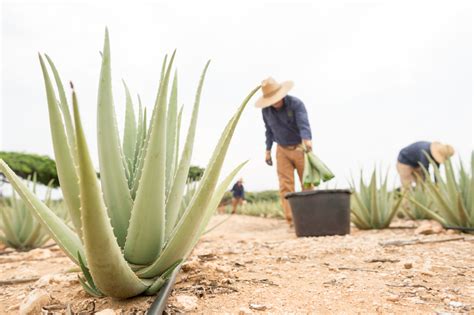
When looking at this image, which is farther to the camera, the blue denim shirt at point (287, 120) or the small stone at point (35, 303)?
the blue denim shirt at point (287, 120)

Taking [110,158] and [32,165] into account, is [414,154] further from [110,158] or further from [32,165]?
[32,165]

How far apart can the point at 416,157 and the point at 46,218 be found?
564 centimetres

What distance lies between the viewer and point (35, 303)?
1125mm

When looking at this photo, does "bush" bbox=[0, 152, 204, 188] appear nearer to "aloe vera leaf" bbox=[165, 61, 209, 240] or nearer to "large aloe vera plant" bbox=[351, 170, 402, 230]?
"large aloe vera plant" bbox=[351, 170, 402, 230]

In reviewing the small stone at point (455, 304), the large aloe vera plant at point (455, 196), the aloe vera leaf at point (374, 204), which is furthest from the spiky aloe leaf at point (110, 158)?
the aloe vera leaf at point (374, 204)

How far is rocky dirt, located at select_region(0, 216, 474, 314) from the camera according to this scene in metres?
1.08

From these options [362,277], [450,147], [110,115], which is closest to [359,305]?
[362,277]

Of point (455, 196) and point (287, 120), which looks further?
point (287, 120)

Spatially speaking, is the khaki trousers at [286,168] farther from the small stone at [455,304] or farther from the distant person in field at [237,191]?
the distant person in field at [237,191]

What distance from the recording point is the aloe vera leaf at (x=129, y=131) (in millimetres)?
1292

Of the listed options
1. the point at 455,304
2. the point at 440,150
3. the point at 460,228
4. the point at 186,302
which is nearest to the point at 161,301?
the point at 186,302

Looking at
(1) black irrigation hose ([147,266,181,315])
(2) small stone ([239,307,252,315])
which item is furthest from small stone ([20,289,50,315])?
(2) small stone ([239,307,252,315])

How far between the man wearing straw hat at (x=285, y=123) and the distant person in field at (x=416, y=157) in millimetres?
1868

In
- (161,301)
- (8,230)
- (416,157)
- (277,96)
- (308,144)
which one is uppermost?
(277,96)
